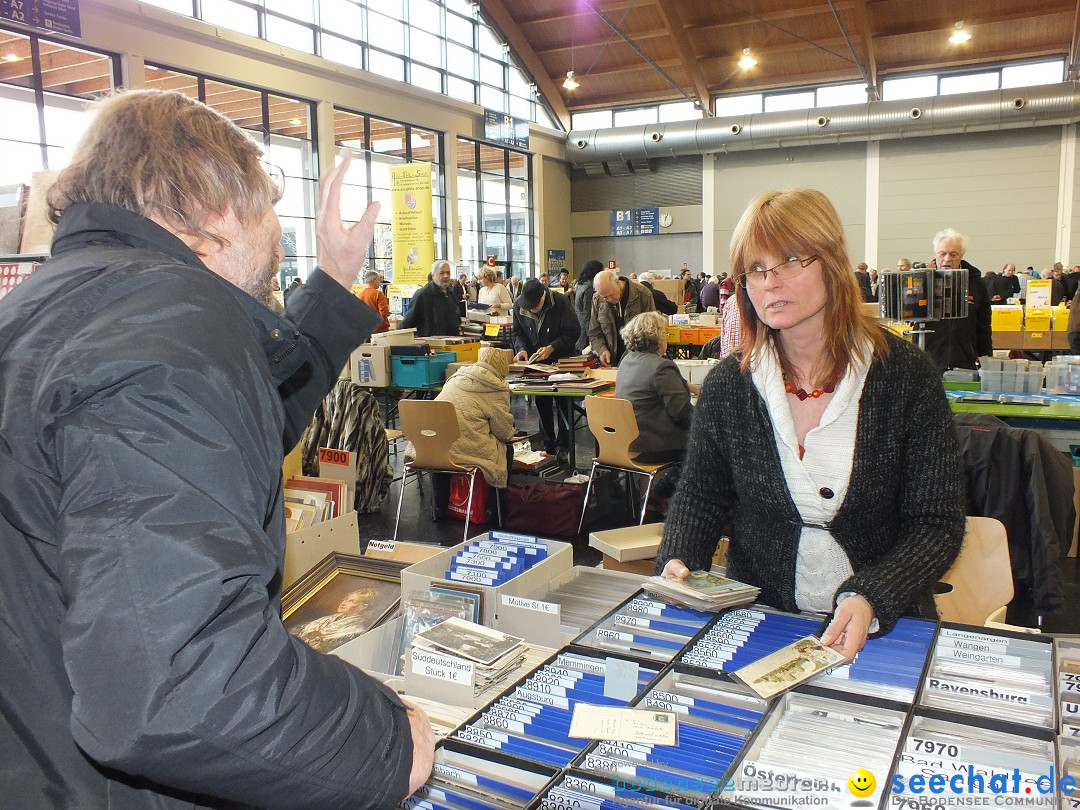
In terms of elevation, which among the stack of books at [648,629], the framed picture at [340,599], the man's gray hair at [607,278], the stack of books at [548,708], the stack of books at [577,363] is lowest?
the framed picture at [340,599]

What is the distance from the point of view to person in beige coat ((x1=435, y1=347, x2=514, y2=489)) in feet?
15.9

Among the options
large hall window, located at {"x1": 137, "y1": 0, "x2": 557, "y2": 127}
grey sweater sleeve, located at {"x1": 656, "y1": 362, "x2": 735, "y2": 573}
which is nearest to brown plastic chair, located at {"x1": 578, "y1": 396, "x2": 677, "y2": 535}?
grey sweater sleeve, located at {"x1": 656, "y1": 362, "x2": 735, "y2": 573}

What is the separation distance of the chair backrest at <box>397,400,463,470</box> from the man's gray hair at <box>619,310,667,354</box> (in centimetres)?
114

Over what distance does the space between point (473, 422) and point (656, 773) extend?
3.92 meters

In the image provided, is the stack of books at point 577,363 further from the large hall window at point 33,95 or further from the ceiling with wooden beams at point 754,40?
the ceiling with wooden beams at point 754,40

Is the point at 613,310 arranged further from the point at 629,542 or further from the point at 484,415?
the point at 629,542

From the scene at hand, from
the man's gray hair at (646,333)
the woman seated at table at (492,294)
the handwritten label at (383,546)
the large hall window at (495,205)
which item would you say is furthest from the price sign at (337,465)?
the large hall window at (495,205)

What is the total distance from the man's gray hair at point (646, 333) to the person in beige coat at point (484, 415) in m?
0.81

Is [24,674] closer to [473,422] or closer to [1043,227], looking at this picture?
[473,422]

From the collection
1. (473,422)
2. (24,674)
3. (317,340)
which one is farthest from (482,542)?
(473,422)

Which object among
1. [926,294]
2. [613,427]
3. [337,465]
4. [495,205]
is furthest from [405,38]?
[337,465]

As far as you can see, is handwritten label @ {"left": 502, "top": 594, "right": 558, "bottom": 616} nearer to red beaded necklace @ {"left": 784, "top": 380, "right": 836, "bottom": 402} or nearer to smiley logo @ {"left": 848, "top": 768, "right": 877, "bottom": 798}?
red beaded necklace @ {"left": 784, "top": 380, "right": 836, "bottom": 402}

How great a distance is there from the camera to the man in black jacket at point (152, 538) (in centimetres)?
68

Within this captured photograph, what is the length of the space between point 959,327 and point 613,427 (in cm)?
230
